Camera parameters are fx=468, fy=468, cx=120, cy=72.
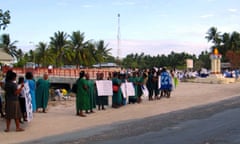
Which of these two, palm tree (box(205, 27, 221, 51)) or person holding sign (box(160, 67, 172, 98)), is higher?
palm tree (box(205, 27, 221, 51))

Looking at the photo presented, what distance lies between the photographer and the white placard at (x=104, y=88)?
63.7 ft

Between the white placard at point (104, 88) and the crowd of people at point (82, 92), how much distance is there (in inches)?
7.1

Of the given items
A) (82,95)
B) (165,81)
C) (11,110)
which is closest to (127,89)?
(165,81)

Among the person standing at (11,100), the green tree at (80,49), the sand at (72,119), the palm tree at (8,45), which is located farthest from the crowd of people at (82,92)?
the palm tree at (8,45)

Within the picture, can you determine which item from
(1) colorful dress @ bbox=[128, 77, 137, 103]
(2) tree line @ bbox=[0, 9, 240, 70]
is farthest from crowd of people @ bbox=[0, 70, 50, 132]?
(2) tree line @ bbox=[0, 9, 240, 70]

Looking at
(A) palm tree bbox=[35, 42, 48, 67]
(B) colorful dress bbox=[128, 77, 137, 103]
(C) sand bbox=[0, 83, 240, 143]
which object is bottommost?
(C) sand bbox=[0, 83, 240, 143]

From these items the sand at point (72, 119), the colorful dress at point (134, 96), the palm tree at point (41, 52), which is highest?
the palm tree at point (41, 52)

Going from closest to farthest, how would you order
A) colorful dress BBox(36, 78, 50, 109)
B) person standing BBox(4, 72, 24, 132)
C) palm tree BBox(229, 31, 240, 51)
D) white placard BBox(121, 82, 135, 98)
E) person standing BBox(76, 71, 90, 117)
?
1. person standing BBox(4, 72, 24, 132)
2. person standing BBox(76, 71, 90, 117)
3. colorful dress BBox(36, 78, 50, 109)
4. white placard BBox(121, 82, 135, 98)
5. palm tree BBox(229, 31, 240, 51)

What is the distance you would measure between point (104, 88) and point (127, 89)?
199 centimetres

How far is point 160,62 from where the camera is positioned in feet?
415

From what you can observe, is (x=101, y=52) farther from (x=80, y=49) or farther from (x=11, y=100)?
(x=11, y=100)

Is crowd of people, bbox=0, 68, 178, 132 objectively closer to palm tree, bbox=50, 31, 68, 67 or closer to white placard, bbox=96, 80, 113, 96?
white placard, bbox=96, 80, 113, 96

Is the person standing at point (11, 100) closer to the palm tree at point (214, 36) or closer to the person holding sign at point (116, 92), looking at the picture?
the person holding sign at point (116, 92)

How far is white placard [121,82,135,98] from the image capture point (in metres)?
21.0
